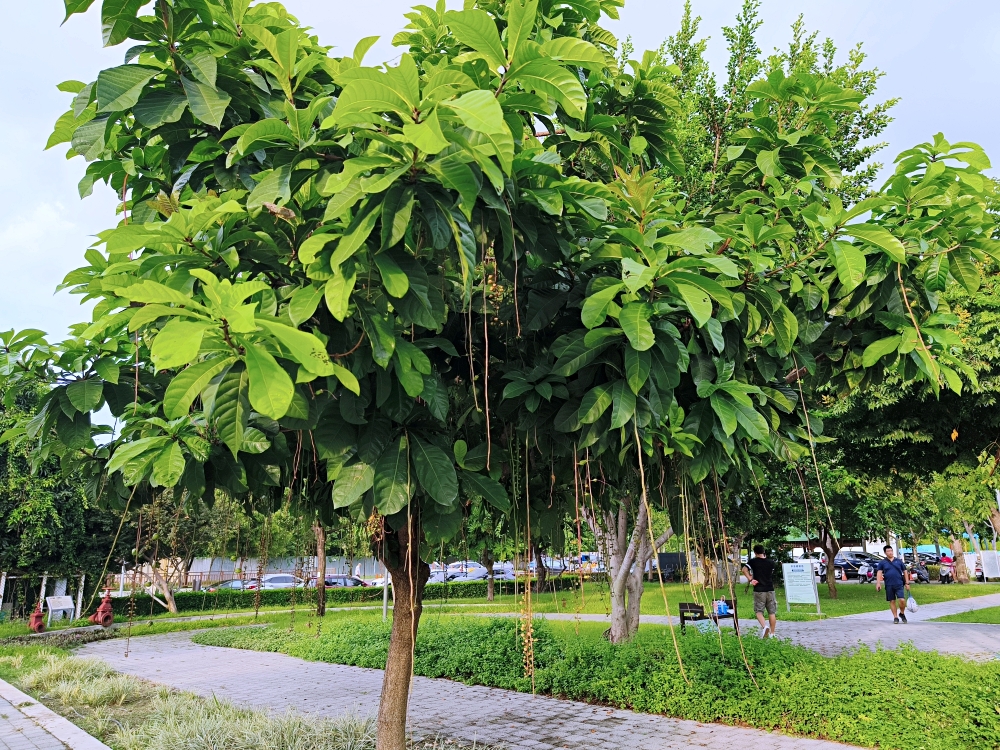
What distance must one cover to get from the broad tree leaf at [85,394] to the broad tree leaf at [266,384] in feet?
4.62

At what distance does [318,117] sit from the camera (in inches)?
91.7

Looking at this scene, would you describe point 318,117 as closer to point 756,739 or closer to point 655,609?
point 756,739

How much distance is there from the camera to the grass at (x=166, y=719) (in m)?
5.41

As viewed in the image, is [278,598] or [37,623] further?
[278,598]

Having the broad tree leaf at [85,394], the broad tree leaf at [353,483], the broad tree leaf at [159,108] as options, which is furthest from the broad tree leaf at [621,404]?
the broad tree leaf at [85,394]

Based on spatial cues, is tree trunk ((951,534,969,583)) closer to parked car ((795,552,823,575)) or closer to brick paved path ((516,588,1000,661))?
parked car ((795,552,823,575))

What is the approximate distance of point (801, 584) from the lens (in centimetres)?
1482

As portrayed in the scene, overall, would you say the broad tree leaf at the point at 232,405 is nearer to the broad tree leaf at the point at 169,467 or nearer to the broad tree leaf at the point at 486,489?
the broad tree leaf at the point at 169,467

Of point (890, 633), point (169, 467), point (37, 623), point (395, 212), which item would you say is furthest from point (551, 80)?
point (37, 623)

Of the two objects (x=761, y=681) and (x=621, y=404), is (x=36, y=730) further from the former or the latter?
(x=621, y=404)

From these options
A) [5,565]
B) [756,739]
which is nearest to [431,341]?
[756,739]

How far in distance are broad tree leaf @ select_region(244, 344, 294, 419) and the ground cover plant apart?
375 cm

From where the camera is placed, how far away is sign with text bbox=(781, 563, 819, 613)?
48.3 ft

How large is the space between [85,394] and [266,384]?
4.91ft
